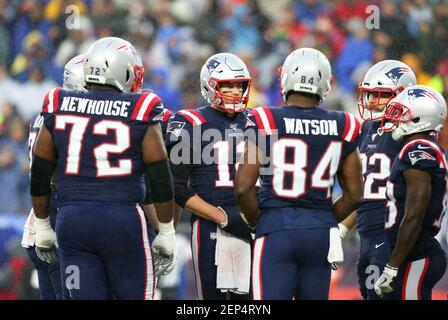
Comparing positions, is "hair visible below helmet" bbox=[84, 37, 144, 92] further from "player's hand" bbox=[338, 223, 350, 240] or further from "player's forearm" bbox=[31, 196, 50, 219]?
"player's hand" bbox=[338, 223, 350, 240]

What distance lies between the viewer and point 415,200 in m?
5.86

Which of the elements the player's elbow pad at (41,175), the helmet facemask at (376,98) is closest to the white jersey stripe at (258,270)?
the player's elbow pad at (41,175)

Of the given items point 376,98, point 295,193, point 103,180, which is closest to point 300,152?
point 295,193

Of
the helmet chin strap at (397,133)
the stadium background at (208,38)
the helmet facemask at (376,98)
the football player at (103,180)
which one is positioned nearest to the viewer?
the football player at (103,180)

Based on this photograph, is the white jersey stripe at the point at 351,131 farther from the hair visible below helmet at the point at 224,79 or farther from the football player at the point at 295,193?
the hair visible below helmet at the point at 224,79

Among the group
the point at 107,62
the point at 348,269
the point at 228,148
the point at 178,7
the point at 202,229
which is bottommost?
the point at 348,269

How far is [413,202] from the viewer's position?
586 cm

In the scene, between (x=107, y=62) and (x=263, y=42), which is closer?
(x=107, y=62)

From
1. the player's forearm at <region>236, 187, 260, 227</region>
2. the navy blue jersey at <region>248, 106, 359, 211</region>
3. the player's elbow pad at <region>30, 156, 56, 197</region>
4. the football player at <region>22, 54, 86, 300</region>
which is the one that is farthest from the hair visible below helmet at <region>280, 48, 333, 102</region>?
the football player at <region>22, 54, 86, 300</region>

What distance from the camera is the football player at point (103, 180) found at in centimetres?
541

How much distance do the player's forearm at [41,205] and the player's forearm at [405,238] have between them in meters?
1.94
